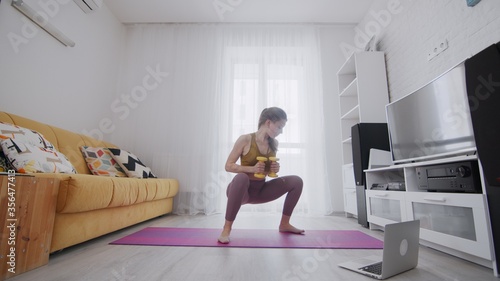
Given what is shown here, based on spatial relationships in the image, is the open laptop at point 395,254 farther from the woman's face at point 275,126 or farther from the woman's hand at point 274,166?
the woman's face at point 275,126

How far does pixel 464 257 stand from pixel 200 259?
1289 millimetres

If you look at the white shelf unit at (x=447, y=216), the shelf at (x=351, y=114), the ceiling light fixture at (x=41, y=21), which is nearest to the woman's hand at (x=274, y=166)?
the white shelf unit at (x=447, y=216)

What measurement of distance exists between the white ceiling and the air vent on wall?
349 mm

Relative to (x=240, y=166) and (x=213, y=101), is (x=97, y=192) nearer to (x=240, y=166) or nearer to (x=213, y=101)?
(x=240, y=166)

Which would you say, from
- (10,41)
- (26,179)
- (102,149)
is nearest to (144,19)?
(10,41)

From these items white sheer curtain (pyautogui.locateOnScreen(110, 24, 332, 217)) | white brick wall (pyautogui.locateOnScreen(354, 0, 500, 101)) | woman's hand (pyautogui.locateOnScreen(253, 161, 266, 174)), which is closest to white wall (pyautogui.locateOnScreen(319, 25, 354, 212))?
white sheer curtain (pyautogui.locateOnScreen(110, 24, 332, 217))

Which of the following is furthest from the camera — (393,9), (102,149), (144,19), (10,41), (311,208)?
(144,19)

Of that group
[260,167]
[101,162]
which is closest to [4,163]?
[101,162]

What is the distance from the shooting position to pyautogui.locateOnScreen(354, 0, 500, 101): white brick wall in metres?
1.53

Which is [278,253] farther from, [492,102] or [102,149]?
[102,149]

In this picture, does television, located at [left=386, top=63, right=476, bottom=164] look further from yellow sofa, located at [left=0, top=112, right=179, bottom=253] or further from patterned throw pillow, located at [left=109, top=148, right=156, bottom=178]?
patterned throw pillow, located at [left=109, top=148, right=156, bottom=178]

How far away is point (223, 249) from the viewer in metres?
1.35

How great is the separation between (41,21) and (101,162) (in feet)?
4.45

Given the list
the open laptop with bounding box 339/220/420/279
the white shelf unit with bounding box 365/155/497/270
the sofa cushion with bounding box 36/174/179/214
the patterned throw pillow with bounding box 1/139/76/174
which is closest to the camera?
the open laptop with bounding box 339/220/420/279
